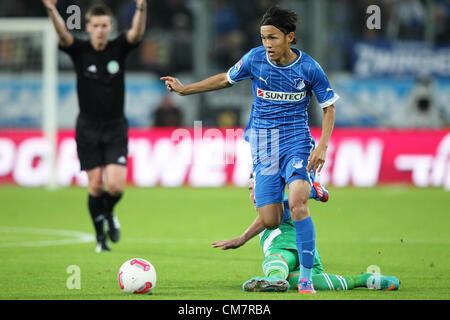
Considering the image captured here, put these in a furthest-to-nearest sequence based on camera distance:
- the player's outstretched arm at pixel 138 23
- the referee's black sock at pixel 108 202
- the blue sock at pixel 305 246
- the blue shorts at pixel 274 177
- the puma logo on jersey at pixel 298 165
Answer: the referee's black sock at pixel 108 202 → the player's outstretched arm at pixel 138 23 → the blue shorts at pixel 274 177 → the puma logo on jersey at pixel 298 165 → the blue sock at pixel 305 246

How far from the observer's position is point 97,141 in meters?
9.31

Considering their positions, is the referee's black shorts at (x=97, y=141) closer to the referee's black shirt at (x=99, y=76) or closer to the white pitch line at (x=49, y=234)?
the referee's black shirt at (x=99, y=76)

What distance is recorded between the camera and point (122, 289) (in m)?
6.33

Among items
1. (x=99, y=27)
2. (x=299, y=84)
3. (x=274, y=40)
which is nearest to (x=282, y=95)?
(x=299, y=84)

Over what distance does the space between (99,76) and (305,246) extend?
4.08 metres

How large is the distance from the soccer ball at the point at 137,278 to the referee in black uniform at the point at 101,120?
2.98 m

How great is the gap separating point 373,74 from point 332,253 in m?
12.0

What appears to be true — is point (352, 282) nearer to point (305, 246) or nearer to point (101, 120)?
point (305, 246)

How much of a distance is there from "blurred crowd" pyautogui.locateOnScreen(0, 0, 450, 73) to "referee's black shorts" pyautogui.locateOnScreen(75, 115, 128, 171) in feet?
37.6

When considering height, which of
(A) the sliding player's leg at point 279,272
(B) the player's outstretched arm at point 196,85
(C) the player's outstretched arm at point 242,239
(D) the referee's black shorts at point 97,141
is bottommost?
(A) the sliding player's leg at point 279,272

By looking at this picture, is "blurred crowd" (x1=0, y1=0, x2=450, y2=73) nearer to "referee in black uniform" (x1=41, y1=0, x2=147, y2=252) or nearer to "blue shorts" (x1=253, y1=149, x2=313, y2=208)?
"referee in black uniform" (x1=41, y1=0, x2=147, y2=252)

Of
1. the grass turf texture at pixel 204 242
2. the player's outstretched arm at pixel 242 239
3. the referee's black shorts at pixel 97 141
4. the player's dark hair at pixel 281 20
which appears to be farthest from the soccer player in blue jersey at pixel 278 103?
the referee's black shorts at pixel 97 141

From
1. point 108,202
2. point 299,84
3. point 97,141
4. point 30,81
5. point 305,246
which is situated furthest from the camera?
point 30,81

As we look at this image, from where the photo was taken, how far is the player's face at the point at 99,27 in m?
8.91
